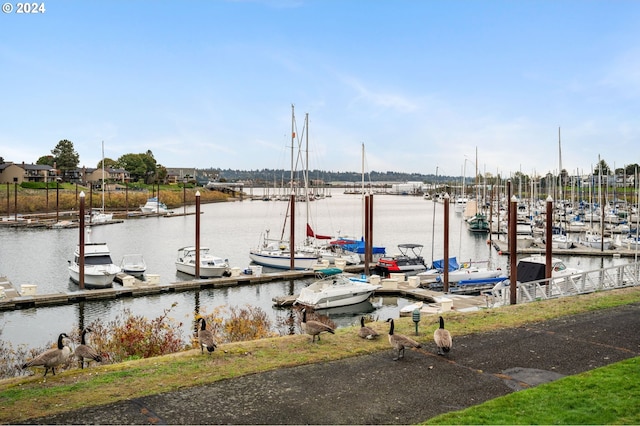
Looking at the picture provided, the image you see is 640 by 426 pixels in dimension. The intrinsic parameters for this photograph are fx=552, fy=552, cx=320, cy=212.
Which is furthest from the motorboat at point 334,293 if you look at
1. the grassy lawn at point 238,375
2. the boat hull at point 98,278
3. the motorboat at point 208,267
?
the grassy lawn at point 238,375

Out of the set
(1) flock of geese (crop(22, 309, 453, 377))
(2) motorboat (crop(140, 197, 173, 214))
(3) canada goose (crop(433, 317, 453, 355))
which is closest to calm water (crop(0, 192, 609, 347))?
(1) flock of geese (crop(22, 309, 453, 377))

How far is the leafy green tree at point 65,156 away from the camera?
559 feet

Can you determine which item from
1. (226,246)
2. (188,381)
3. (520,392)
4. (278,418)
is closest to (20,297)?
(188,381)

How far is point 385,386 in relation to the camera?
11.7 meters

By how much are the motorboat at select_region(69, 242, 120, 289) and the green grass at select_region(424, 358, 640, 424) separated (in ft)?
104

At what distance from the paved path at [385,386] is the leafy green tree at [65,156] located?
17667 cm

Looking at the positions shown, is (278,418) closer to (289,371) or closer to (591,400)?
(289,371)

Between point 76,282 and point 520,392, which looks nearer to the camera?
point 520,392

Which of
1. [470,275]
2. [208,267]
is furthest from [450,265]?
[208,267]

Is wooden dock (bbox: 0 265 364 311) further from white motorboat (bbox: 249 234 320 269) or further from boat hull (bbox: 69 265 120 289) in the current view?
white motorboat (bbox: 249 234 320 269)

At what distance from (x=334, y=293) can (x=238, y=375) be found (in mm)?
20357

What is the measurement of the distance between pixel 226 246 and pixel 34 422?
2323 inches

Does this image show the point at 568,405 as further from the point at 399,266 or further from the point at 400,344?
the point at 399,266

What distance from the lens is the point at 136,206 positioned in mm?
Answer: 143125
